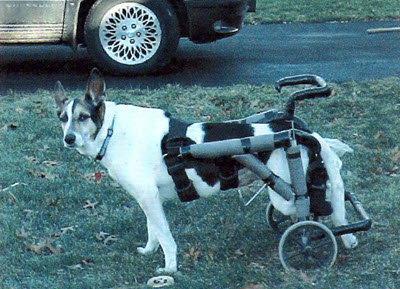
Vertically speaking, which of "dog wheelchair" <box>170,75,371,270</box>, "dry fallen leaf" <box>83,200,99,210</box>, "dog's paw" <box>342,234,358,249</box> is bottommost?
"dry fallen leaf" <box>83,200,99,210</box>

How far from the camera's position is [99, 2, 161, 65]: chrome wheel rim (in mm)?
8914

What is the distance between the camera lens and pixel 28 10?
8961 millimetres

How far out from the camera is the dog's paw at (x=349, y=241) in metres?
4.86

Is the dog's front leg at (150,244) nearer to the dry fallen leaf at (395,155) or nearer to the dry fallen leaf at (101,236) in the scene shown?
the dry fallen leaf at (101,236)

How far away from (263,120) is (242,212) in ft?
3.31

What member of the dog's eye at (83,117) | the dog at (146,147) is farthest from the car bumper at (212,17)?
the dog's eye at (83,117)

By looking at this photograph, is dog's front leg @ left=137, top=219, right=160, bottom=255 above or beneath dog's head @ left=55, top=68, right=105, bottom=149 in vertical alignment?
beneath

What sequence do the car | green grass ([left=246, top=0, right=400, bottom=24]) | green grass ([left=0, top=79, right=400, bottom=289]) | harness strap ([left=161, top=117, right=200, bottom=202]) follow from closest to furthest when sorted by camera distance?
harness strap ([left=161, top=117, right=200, bottom=202]) < green grass ([left=0, top=79, right=400, bottom=289]) < the car < green grass ([left=246, top=0, right=400, bottom=24])

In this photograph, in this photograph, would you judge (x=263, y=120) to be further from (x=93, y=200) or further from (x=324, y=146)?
(x=93, y=200)

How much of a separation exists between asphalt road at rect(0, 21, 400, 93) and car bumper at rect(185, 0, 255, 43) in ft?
1.50

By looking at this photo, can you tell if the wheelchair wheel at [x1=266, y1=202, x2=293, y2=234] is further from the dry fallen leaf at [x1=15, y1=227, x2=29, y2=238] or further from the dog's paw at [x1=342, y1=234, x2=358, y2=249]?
the dry fallen leaf at [x1=15, y1=227, x2=29, y2=238]

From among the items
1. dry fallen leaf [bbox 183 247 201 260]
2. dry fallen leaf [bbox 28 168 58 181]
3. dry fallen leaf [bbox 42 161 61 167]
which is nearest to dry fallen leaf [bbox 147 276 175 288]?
dry fallen leaf [bbox 183 247 201 260]

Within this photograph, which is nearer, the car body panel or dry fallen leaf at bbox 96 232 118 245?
dry fallen leaf at bbox 96 232 118 245

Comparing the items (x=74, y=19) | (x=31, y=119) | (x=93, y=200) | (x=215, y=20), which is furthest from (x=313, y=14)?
(x=93, y=200)
